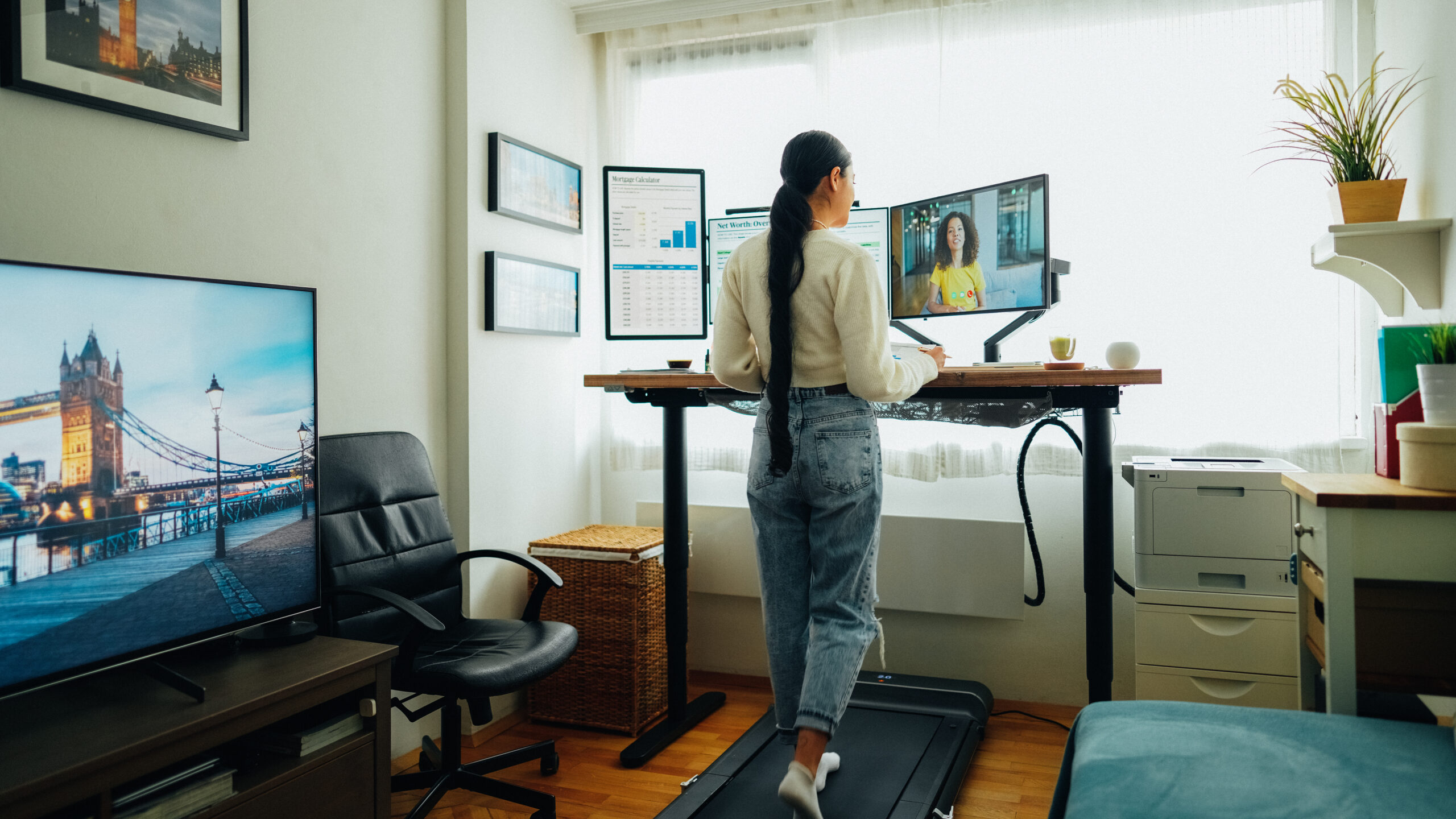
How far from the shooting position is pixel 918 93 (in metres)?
3.09

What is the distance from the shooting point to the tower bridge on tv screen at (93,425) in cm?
139

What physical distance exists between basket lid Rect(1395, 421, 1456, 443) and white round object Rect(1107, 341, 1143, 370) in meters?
0.70

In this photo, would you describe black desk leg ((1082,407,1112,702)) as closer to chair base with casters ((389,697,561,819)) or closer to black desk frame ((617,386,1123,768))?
black desk frame ((617,386,1123,768))

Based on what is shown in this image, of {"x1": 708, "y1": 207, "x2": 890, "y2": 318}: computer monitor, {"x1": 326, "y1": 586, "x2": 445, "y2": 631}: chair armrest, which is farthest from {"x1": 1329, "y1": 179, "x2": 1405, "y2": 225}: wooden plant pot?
{"x1": 326, "y1": 586, "x2": 445, "y2": 631}: chair armrest

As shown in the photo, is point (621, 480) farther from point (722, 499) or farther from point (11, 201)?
point (11, 201)

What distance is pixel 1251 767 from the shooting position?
1103 mm

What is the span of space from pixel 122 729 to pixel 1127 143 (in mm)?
2984

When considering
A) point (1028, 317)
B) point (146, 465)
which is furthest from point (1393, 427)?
point (146, 465)

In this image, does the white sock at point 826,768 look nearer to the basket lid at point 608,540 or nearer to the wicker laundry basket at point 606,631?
the wicker laundry basket at point 606,631

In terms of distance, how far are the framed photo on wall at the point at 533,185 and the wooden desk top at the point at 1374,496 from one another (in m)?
2.35

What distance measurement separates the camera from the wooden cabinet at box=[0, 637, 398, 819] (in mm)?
1256

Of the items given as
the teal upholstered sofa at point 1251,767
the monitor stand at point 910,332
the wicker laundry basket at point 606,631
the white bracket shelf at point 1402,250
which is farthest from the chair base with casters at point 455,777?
the white bracket shelf at point 1402,250

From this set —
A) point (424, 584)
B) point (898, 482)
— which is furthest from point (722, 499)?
point (424, 584)

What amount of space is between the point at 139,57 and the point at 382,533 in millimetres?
1188
